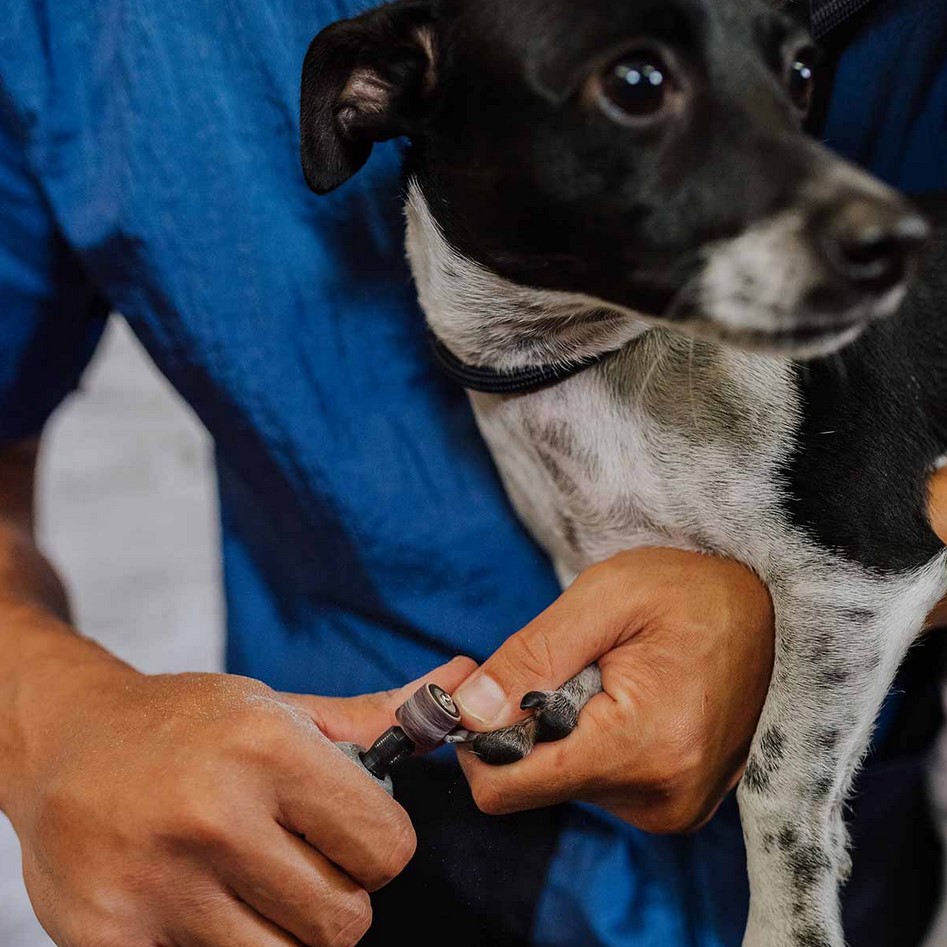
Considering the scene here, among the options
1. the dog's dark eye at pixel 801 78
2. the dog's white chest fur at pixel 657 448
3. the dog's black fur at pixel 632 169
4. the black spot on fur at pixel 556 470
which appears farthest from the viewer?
the black spot on fur at pixel 556 470

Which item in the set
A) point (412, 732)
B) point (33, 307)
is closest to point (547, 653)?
point (412, 732)

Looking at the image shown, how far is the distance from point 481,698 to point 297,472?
1.37ft

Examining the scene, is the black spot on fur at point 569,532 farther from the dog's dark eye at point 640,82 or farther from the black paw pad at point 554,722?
the dog's dark eye at point 640,82

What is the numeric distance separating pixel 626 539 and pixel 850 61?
0.55 m

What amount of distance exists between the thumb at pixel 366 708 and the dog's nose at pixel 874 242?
18.3 inches

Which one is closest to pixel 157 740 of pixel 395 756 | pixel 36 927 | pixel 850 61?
pixel 395 756

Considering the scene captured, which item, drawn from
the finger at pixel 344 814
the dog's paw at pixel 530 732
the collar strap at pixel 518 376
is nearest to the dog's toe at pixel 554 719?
the dog's paw at pixel 530 732

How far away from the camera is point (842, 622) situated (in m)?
1.05

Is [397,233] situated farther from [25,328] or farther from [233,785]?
[233,785]

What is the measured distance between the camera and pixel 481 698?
3.05 ft

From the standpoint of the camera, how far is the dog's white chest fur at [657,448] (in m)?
1.08

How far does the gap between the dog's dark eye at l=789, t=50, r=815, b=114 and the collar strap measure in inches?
12.2

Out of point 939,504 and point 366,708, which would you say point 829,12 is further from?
point 366,708

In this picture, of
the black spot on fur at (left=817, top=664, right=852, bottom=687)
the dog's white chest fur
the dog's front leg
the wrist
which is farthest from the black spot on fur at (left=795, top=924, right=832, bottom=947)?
the wrist
